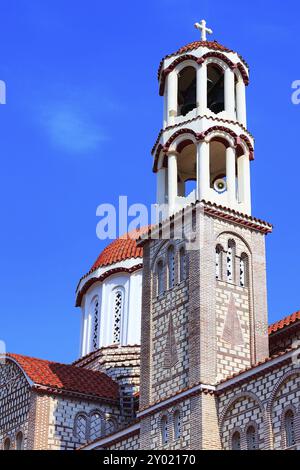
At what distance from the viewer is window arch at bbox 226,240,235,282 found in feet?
81.3

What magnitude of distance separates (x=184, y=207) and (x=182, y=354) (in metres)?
4.12

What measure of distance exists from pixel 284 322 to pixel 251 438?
17.2ft

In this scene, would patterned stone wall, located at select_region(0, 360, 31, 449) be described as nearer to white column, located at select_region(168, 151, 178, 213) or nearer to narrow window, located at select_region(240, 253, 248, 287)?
white column, located at select_region(168, 151, 178, 213)

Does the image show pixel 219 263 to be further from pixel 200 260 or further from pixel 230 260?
pixel 200 260

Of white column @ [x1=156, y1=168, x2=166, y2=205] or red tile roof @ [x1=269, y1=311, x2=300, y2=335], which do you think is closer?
Result: red tile roof @ [x1=269, y1=311, x2=300, y2=335]

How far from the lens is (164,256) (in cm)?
2595

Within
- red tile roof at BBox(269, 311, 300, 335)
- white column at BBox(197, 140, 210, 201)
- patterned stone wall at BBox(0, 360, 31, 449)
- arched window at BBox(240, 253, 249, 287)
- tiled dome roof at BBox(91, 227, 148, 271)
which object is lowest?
patterned stone wall at BBox(0, 360, 31, 449)

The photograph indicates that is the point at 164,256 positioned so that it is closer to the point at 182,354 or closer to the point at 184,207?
the point at 184,207

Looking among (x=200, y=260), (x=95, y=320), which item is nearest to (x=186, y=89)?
(x=200, y=260)

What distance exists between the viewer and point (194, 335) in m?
23.4

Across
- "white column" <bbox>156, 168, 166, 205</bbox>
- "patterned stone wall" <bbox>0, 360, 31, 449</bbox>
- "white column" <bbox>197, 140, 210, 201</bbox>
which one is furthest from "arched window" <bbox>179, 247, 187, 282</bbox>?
"patterned stone wall" <bbox>0, 360, 31, 449</bbox>

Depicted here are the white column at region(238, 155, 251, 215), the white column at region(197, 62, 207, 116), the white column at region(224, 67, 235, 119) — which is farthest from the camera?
the white column at region(224, 67, 235, 119)

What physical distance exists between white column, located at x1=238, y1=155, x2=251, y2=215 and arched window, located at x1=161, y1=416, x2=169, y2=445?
6.14 meters

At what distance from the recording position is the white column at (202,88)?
2694cm
